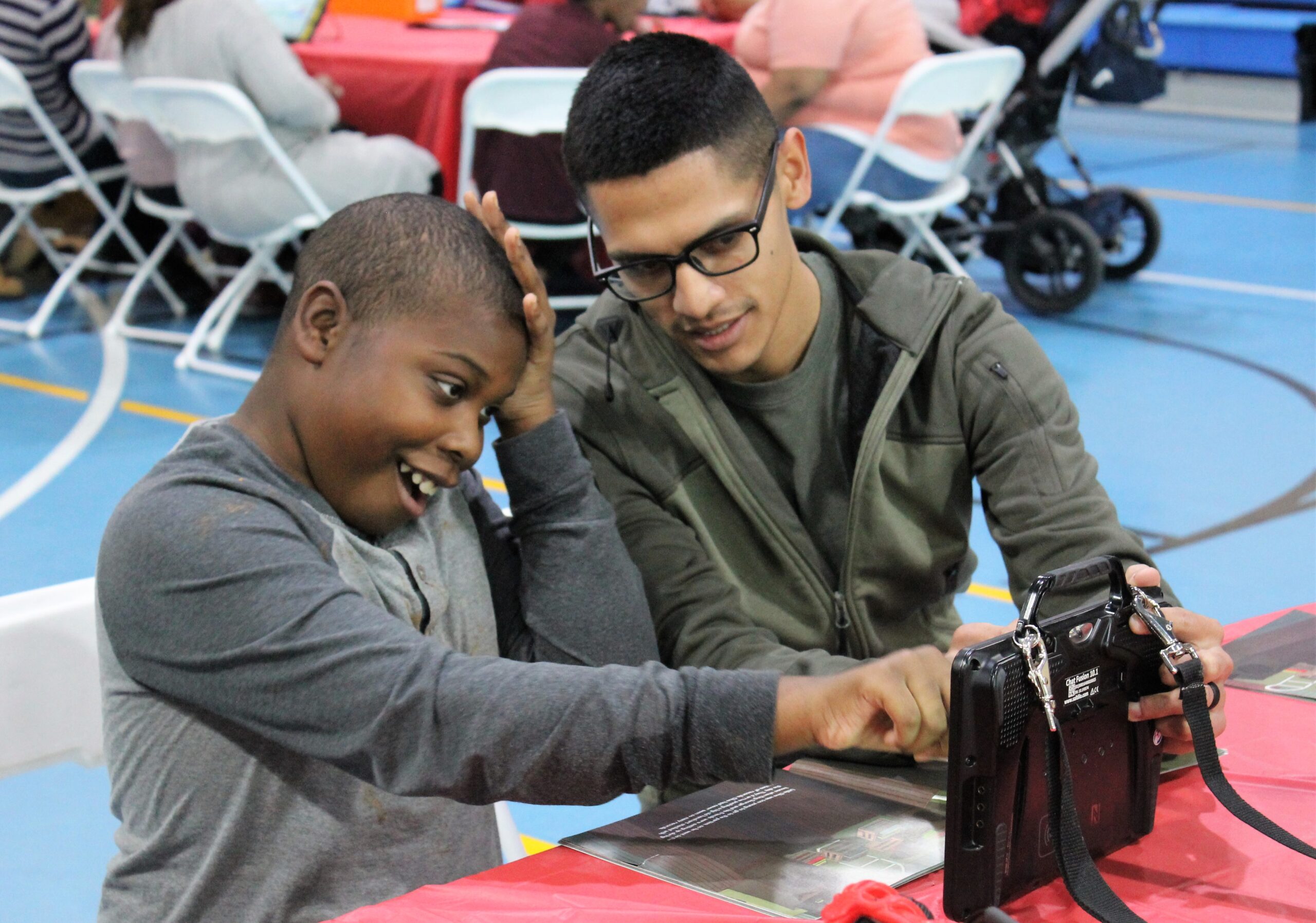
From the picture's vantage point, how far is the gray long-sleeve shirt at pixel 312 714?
43.5 inches

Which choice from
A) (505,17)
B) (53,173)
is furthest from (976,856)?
(505,17)

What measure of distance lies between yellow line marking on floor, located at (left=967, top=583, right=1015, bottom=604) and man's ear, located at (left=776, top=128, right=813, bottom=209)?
1698 millimetres

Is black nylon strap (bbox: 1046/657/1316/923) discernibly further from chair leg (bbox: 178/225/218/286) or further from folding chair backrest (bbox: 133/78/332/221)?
chair leg (bbox: 178/225/218/286)

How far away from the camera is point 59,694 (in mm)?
1504

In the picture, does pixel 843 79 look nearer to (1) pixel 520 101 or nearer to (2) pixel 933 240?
(2) pixel 933 240

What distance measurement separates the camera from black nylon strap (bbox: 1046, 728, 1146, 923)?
1.07m

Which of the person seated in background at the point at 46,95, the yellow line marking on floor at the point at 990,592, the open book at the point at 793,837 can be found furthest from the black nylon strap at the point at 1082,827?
the person seated in background at the point at 46,95

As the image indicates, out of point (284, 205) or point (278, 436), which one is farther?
point (284, 205)

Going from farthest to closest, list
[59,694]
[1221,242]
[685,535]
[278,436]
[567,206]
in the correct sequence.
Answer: [1221,242]
[567,206]
[685,535]
[59,694]
[278,436]

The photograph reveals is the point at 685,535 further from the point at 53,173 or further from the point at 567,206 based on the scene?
the point at 53,173

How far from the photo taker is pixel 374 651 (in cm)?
111

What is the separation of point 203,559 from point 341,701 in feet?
0.54

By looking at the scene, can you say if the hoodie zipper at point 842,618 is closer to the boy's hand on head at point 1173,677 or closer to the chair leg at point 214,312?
the boy's hand on head at point 1173,677

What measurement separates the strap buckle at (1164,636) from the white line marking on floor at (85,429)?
11.6 feet
